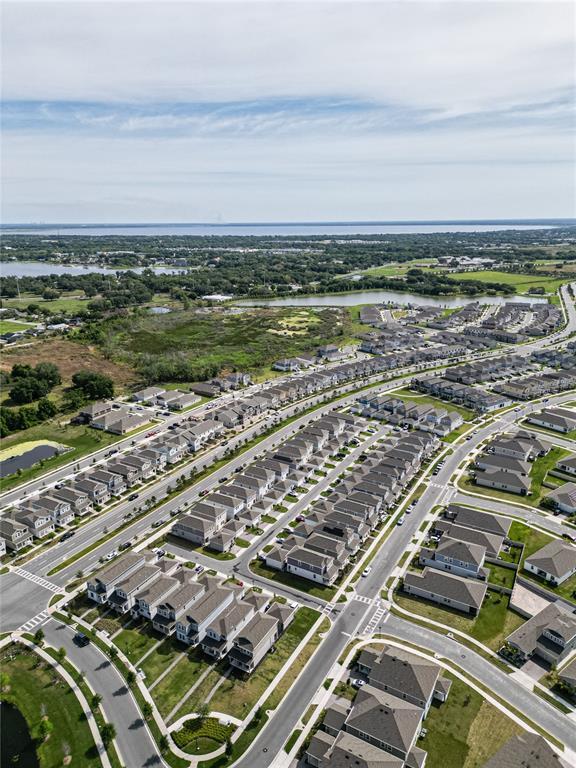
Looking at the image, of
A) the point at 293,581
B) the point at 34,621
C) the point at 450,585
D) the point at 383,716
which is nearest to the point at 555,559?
the point at 450,585

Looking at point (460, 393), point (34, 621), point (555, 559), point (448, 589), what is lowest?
point (34, 621)

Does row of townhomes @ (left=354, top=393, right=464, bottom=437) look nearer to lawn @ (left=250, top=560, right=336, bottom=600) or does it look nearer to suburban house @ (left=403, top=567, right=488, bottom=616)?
suburban house @ (left=403, top=567, right=488, bottom=616)

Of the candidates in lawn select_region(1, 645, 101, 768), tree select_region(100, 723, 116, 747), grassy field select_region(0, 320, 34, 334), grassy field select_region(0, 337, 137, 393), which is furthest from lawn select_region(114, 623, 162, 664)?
grassy field select_region(0, 320, 34, 334)

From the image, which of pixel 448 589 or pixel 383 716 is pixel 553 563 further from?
pixel 383 716

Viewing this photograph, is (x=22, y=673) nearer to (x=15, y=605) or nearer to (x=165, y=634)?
(x=15, y=605)

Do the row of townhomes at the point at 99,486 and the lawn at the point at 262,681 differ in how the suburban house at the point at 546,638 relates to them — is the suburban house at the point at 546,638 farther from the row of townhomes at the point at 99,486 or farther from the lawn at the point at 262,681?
the row of townhomes at the point at 99,486
